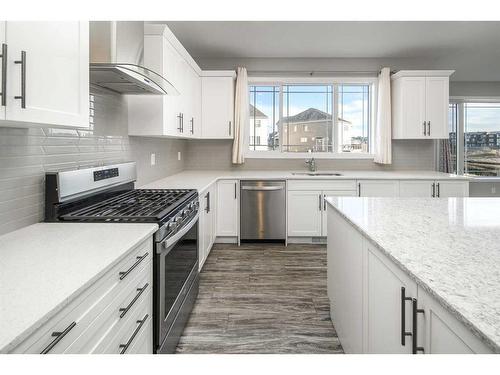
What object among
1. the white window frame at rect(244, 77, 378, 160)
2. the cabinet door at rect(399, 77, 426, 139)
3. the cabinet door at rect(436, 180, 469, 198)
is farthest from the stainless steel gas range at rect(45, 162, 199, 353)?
the cabinet door at rect(399, 77, 426, 139)

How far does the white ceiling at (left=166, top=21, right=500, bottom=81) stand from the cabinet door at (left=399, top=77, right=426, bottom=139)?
43 centimetres

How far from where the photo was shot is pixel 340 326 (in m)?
2.41

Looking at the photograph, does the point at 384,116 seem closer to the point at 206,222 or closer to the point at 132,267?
the point at 206,222

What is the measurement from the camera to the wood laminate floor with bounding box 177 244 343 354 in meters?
2.46

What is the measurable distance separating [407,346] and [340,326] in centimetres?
122

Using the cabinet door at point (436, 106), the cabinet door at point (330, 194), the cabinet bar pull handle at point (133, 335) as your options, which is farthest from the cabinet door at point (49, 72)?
Answer: the cabinet door at point (436, 106)

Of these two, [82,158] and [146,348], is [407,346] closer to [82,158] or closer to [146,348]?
[146,348]

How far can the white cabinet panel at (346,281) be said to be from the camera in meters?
1.93

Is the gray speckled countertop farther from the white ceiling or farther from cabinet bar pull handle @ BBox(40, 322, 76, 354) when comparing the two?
the white ceiling

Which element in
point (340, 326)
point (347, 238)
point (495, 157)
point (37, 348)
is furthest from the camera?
point (495, 157)

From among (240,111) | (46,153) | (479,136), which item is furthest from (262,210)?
(479,136)

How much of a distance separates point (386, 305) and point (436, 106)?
4334mm

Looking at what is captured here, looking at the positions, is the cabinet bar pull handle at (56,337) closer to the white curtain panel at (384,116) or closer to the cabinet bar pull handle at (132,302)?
the cabinet bar pull handle at (132,302)
